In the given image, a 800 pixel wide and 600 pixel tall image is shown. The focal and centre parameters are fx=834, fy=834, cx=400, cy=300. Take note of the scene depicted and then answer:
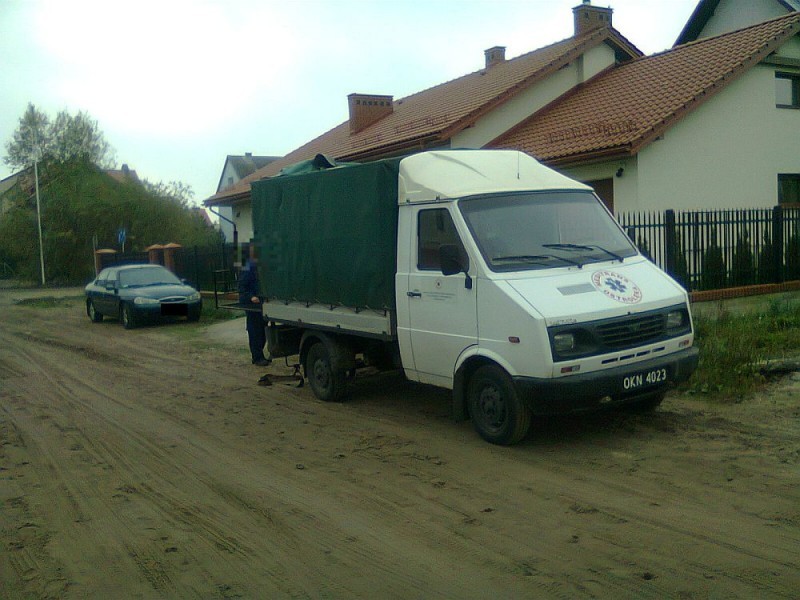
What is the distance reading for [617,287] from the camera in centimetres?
701

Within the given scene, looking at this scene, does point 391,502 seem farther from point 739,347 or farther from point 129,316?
point 129,316

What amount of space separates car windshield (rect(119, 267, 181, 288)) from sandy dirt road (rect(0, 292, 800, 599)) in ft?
36.2

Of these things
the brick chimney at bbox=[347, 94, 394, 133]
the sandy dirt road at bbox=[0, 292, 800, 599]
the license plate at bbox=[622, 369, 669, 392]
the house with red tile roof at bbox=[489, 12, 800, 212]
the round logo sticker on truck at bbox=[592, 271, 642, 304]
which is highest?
the brick chimney at bbox=[347, 94, 394, 133]

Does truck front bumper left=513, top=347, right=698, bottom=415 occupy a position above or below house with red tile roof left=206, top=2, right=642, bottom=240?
below

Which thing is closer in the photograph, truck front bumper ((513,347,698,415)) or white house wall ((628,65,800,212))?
truck front bumper ((513,347,698,415))

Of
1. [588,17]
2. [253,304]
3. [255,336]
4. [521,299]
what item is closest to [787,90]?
[588,17]

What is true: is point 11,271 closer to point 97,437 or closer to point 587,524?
point 97,437

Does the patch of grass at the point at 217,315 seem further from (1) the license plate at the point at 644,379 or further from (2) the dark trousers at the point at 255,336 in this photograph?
(1) the license plate at the point at 644,379

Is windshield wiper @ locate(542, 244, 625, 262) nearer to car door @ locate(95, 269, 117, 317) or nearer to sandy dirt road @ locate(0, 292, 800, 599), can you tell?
sandy dirt road @ locate(0, 292, 800, 599)

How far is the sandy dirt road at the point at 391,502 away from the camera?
14.5 ft

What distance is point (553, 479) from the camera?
608 cm

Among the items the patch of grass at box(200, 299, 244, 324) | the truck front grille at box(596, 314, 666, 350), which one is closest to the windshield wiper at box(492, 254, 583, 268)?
the truck front grille at box(596, 314, 666, 350)

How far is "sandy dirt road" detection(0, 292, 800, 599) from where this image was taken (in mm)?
4418

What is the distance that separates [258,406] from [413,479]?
140 inches
